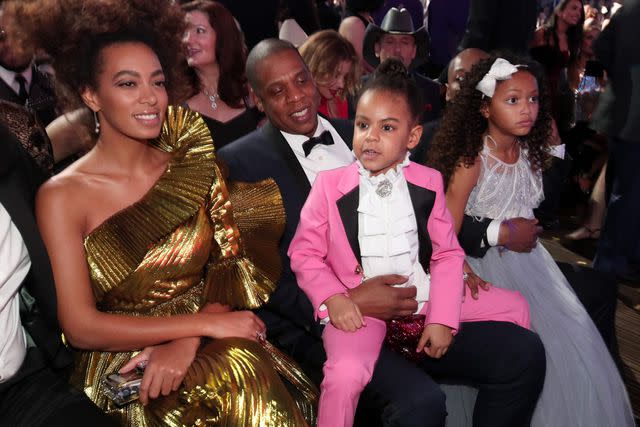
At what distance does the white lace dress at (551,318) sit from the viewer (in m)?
2.19

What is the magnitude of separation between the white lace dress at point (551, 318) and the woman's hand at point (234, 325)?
1.00 m

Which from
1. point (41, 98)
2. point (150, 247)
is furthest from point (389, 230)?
point (41, 98)

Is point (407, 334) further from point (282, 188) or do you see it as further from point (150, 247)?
point (150, 247)

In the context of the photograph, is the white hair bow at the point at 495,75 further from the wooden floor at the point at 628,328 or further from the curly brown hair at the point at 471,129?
the wooden floor at the point at 628,328

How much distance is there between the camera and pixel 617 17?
3.99 meters

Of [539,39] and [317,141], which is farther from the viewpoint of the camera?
[539,39]

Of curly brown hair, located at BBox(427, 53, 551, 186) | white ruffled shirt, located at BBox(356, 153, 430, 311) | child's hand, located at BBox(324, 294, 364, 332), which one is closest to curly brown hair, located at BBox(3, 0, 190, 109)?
white ruffled shirt, located at BBox(356, 153, 430, 311)

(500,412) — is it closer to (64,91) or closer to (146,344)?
(146,344)

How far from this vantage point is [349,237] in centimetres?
204

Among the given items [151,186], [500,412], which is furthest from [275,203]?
[500,412]

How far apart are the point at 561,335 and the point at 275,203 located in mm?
1112

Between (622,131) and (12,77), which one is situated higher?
(12,77)

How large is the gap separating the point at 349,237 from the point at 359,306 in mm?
224

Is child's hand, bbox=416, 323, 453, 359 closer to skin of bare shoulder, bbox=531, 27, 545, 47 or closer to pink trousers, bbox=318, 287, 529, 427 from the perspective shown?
pink trousers, bbox=318, 287, 529, 427
